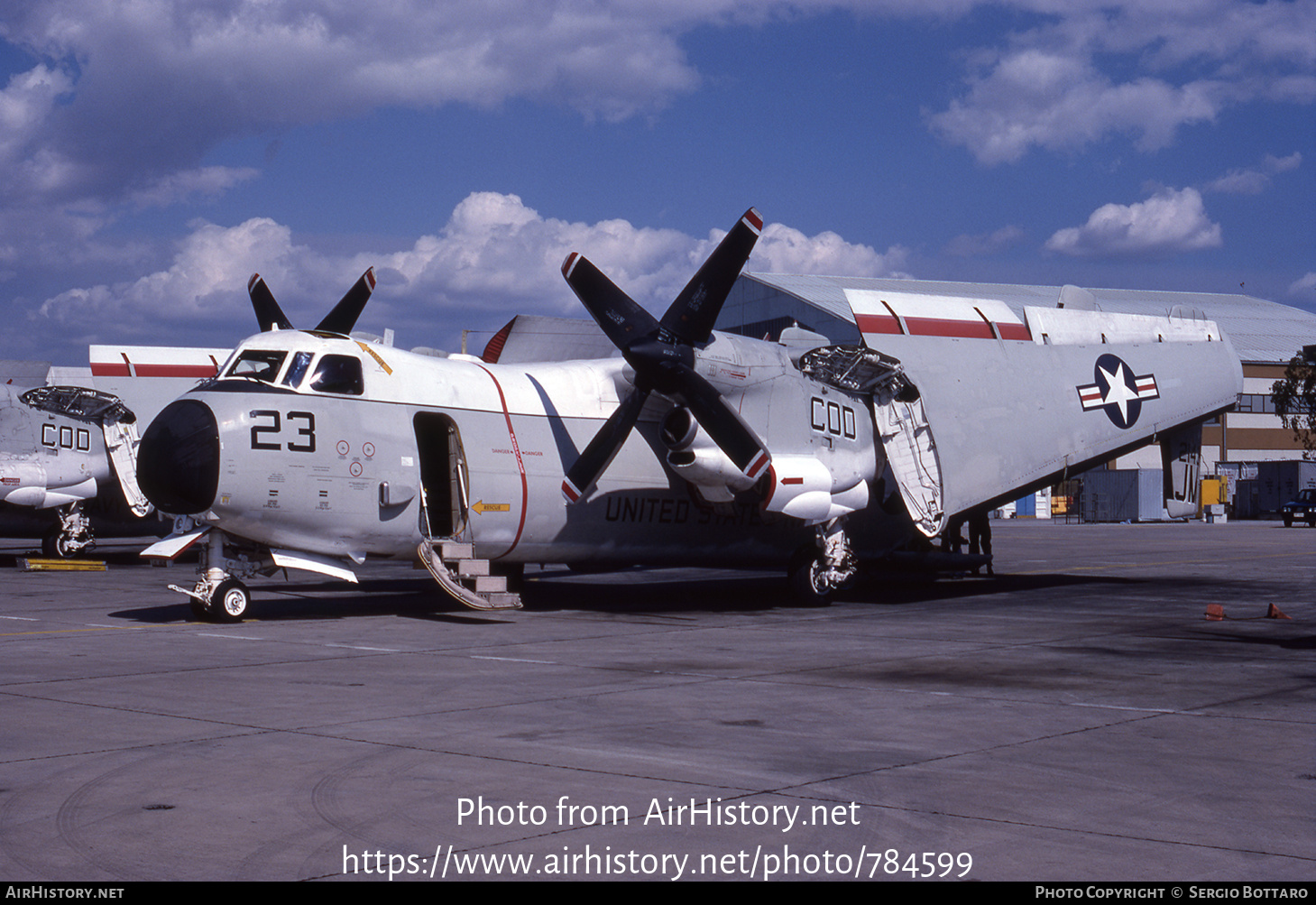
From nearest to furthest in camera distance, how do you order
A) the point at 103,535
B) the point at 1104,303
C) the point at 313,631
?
1. the point at 313,631
2. the point at 103,535
3. the point at 1104,303

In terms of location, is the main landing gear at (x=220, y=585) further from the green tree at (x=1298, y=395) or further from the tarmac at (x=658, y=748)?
the green tree at (x=1298, y=395)

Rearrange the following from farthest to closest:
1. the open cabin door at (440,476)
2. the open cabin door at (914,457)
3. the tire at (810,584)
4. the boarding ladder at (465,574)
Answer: the open cabin door at (914,457) → the tire at (810,584) → the open cabin door at (440,476) → the boarding ladder at (465,574)

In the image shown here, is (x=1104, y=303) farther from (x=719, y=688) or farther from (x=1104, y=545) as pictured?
(x=719, y=688)

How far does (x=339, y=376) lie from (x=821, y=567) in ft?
33.4

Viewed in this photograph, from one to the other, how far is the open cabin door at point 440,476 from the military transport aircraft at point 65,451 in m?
15.9

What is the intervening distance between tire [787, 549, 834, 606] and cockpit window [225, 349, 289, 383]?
35.2 ft

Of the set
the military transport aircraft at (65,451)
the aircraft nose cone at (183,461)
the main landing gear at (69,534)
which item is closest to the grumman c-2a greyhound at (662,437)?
the aircraft nose cone at (183,461)

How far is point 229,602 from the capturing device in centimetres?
1933

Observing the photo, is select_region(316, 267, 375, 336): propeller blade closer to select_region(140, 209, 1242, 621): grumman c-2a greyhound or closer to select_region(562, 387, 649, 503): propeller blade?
select_region(140, 209, 1242, 621): grumman c-2a greyhound

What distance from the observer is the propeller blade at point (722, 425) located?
819 inches

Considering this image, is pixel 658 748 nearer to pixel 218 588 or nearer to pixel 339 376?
pixel 339 376

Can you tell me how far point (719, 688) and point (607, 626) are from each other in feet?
23.0
